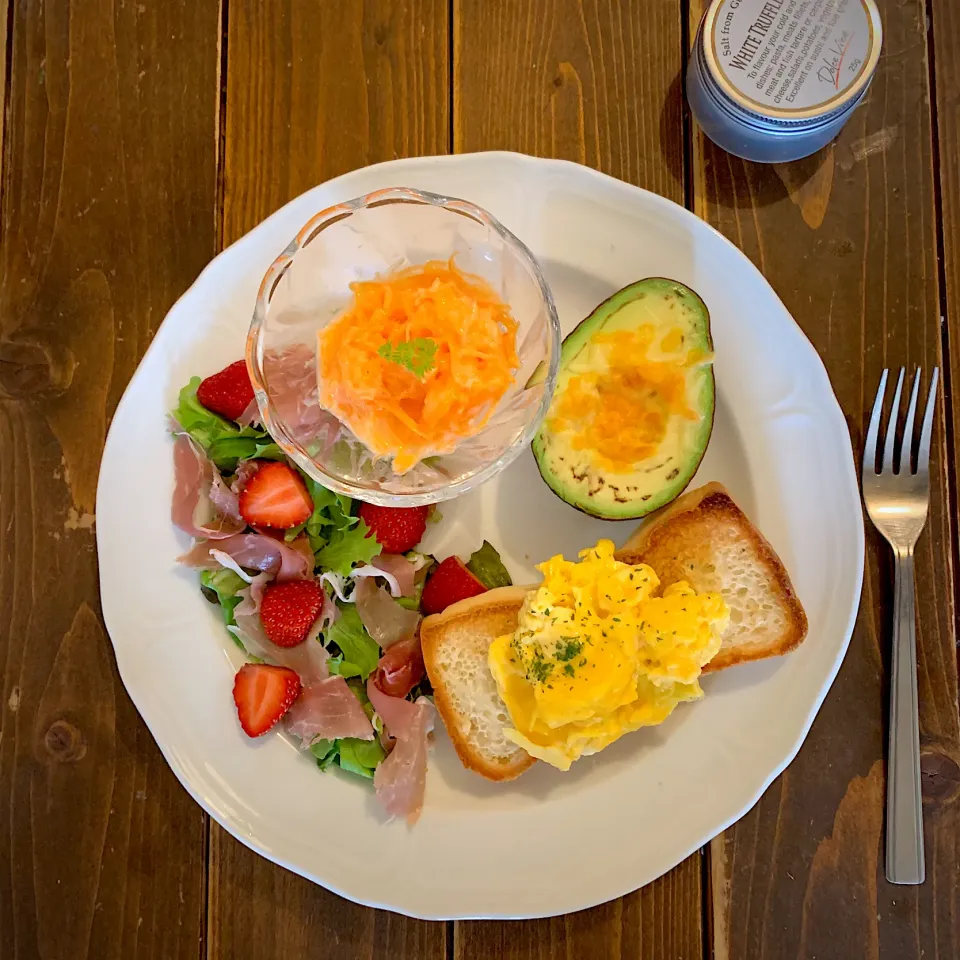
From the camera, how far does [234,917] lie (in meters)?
1.47

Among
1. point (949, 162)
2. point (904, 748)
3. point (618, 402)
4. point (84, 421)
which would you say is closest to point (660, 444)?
point (618, 402)

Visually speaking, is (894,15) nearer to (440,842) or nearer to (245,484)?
(245,484)

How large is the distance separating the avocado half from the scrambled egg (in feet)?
0.29

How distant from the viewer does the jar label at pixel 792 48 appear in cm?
136

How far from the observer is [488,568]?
1.42 metres

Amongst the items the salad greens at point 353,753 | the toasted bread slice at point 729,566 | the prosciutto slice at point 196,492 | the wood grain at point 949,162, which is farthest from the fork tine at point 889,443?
the prosciutto slice at point 196,492

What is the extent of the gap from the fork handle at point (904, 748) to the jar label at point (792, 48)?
0.74 m


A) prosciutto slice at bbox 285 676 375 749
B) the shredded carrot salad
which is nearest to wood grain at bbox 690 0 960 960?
the shredded carrot salad

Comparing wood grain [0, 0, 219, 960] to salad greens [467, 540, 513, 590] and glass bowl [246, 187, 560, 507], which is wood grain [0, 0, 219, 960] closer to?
glass bowl [246, 187, 560, 507]

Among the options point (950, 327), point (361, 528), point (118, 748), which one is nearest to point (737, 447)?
point (950, 327)

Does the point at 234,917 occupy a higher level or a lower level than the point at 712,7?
lower

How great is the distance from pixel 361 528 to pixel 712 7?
986mm

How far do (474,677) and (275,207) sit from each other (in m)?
0.85

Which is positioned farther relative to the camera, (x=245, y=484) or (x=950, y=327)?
(x=950, y=327)
